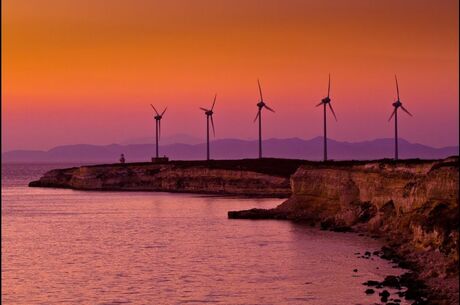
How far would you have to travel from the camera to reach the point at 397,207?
268ft

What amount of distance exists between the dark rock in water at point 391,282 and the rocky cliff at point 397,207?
1.70 meters

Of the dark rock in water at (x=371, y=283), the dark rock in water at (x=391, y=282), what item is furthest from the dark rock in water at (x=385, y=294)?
the dark rock in water at (x=371, y=283)

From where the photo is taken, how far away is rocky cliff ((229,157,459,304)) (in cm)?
5391

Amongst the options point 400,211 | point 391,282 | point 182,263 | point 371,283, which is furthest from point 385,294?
point 400,211

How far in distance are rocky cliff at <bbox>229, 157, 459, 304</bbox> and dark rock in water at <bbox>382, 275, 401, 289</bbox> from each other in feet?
5.59

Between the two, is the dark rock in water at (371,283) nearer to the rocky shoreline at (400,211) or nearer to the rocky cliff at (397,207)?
the rocky shoreline at (400,211)

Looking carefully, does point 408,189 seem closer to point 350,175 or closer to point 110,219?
point 350,175

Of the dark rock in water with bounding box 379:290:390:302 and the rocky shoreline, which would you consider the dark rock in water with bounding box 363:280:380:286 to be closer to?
the rocky shoreline

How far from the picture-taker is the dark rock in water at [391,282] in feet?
163

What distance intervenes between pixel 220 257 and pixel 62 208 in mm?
83566

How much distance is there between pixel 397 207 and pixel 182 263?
85.8 feet

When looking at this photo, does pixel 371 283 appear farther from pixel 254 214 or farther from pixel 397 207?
pixel 254 214

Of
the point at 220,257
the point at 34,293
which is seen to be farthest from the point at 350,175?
the point at 34,293

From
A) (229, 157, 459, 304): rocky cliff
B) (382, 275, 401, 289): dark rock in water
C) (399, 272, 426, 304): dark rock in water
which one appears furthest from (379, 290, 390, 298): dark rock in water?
(229, 157, 459, 304): rocky cliff
